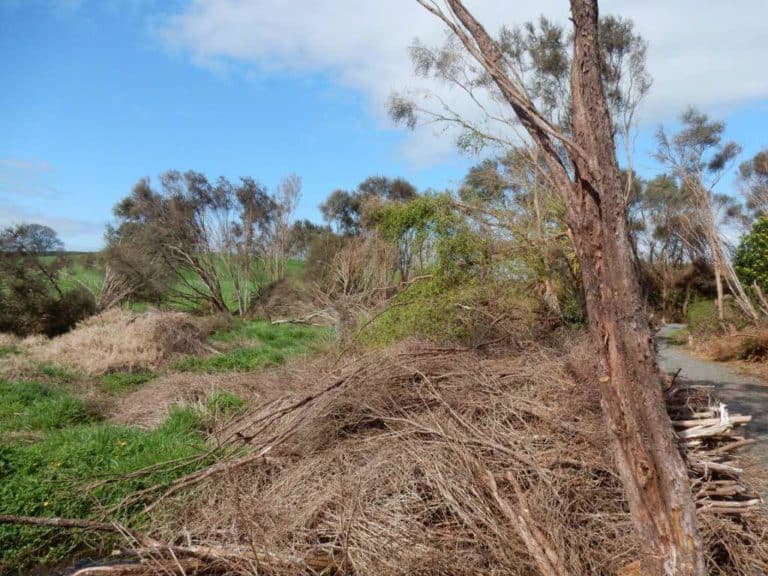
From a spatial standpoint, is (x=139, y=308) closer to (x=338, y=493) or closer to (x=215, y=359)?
(x=215, y=359)

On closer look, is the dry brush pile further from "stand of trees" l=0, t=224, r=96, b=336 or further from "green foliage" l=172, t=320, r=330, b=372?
"stand of trees" l=0, t=224, r=96, b=336

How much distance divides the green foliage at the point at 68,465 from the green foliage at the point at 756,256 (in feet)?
57.0

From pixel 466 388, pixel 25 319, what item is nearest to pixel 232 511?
pixel 466 388

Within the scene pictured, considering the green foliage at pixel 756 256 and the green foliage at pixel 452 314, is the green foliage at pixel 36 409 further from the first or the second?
the green foliage at pixel 756 256

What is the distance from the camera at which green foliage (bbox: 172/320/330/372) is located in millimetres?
11469

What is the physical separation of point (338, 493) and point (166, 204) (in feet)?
93.0

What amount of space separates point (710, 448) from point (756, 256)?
52.8 ft

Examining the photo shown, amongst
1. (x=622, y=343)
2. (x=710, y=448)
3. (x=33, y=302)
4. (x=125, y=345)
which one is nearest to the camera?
(x=622, y=343)

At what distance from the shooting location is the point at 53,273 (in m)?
17.4

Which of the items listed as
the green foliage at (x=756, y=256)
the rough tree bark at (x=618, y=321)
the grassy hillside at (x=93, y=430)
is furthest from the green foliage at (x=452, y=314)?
the green foliage at (x=756, y=256)

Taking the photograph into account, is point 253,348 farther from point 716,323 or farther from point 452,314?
point 716,323

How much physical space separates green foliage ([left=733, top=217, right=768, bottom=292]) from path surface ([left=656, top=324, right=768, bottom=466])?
11.1 feet

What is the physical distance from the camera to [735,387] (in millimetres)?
10930

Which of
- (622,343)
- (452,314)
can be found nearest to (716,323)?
(452,314)
